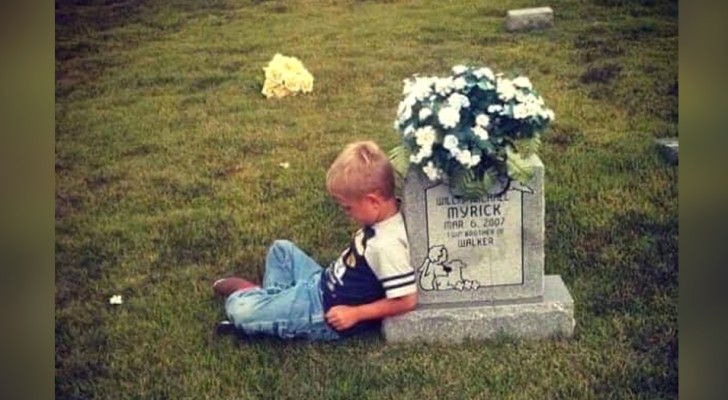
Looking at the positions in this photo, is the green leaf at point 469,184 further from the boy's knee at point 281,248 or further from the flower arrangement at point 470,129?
the boy's knee at point 281,248

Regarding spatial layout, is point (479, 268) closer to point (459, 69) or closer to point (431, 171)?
point (431, 171)

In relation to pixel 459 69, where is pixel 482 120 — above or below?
below

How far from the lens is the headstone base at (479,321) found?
10.3ft

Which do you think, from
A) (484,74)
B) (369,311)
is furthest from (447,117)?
(369,311)

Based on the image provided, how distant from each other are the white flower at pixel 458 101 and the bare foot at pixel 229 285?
0.65 m

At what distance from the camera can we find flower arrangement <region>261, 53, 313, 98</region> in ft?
10.5

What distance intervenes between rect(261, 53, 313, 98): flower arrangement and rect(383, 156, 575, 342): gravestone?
371mm

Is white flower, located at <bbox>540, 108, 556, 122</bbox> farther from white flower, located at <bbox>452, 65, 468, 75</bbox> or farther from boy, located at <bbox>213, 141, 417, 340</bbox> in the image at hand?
boy, located at <bbox>213, 141, 417, 340</bbox>

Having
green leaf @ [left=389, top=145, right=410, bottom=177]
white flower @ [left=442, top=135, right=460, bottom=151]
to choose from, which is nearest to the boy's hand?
green leaf @ [left=389, top=145, right=410, bottom=177]

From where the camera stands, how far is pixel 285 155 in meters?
3.21

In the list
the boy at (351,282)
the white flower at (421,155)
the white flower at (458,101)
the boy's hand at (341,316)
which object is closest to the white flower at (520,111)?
the white flower at (458,101)

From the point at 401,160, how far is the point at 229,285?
0.51 m

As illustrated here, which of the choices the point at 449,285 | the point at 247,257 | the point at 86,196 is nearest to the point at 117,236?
the point at 86,196
